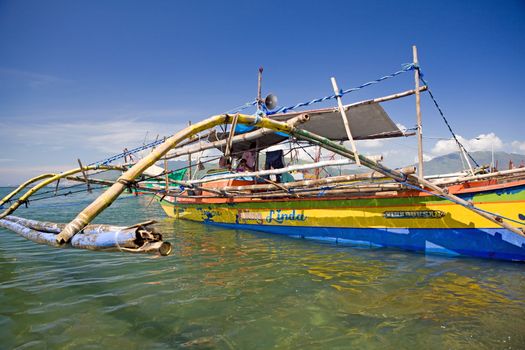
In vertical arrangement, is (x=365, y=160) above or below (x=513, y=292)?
above

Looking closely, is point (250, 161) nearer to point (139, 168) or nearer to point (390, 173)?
point (390, 173)

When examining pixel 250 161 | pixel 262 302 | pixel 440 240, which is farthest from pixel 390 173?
pixel 250 161

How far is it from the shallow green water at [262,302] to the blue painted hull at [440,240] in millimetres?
482

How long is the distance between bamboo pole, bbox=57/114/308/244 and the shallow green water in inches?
69.5

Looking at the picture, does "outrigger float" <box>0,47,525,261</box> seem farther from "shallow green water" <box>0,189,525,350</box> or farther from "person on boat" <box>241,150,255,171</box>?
"shallow green water" <box>0,189,525,350</box>

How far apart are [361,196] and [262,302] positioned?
5673 mm

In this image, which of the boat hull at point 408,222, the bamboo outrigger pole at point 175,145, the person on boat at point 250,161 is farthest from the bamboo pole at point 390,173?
the person on boat at point 250,161

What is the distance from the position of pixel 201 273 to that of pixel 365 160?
4747 mm

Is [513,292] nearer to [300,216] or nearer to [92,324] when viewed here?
[300,216]

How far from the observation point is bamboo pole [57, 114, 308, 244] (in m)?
2.87

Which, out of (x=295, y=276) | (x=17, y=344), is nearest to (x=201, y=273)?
(x=295, y=276)

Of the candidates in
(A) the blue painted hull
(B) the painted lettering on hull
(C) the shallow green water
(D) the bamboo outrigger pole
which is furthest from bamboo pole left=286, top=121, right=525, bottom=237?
(B) the painted lettering on hull

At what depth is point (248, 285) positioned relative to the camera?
558 centimetres

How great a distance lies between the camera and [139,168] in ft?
11.0
